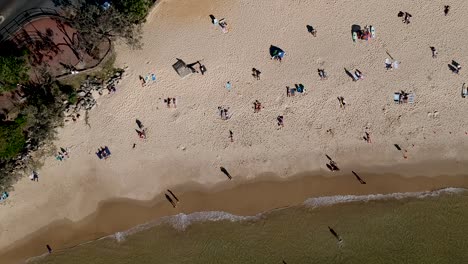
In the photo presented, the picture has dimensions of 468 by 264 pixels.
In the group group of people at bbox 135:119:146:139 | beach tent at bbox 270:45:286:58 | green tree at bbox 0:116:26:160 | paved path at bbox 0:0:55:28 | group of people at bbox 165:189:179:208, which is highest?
paved path at bbox 0:0:55:28

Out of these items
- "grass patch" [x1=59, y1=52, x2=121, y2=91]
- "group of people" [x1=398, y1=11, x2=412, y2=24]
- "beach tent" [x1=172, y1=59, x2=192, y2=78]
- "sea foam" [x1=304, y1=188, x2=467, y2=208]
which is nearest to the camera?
"grass patch" [x1=59, y1=52, x2=121, y2=91]

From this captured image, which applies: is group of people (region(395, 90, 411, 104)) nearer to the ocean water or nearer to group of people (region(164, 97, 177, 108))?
the ocean water

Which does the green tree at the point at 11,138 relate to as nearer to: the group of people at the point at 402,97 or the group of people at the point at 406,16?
the group of people at the point at 402,97

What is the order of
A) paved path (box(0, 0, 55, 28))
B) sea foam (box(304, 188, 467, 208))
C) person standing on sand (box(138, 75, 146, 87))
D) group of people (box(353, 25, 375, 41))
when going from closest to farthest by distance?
paved path (box(0, 0, 55, 28)) → person standing on sand (box(138, 75, 146, 87)) → group of people (box(353, 25, 375, 41)) → sea foam (box(304, 188, 467, 208))

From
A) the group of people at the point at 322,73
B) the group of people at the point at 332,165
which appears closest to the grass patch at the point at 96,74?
the group of people at the point at 322,73

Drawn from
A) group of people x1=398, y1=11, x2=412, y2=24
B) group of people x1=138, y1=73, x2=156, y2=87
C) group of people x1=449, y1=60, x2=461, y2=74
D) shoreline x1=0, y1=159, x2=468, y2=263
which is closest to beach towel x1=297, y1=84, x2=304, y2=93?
shoreline x1=0, y1=159, x2=468, y2=263

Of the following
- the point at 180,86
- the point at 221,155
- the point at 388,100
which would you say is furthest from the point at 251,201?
the point at 388,100

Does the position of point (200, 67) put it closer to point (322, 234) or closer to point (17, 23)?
point (17, 23)
